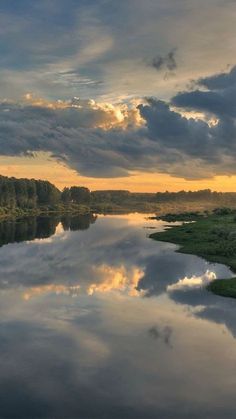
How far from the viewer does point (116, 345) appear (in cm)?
2692

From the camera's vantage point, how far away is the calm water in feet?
65.0

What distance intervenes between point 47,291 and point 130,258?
A: 77.8ft

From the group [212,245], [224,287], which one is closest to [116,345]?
[224,287]

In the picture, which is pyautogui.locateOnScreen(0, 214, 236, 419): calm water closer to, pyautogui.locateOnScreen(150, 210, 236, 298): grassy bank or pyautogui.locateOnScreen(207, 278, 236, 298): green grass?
pyautogui.locateOnScreen(207, 278, 236, 298): green grass

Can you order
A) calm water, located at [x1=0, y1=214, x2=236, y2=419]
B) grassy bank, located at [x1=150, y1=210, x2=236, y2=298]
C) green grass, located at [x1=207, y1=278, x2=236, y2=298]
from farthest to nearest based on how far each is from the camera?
1. grassy bank, located at [x1=150, y1=210, x2=236, y2=298]
2. green grass, located at [x1=207, y1=278, x2=236, y2=298]
3. calm water, located at [x1=0, y1=214, x2=236, y2=419]

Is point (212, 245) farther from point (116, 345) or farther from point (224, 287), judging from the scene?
point (116, 345)

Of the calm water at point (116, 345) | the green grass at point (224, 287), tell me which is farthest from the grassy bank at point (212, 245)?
the calm water at point (116, 345)

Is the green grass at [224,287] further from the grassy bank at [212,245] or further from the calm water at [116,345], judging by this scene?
the calm water at [116,345]

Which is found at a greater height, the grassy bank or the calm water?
the grassy bank

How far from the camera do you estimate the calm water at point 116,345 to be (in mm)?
19812

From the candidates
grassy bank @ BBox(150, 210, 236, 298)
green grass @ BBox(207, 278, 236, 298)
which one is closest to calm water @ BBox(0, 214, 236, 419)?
green grass @ BBox(207, 278, 236, 298)

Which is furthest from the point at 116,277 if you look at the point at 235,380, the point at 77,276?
the point at 235,380

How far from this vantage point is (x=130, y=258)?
63219mm

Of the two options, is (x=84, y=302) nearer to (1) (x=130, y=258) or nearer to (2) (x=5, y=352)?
(2) (x=5, y=352)
